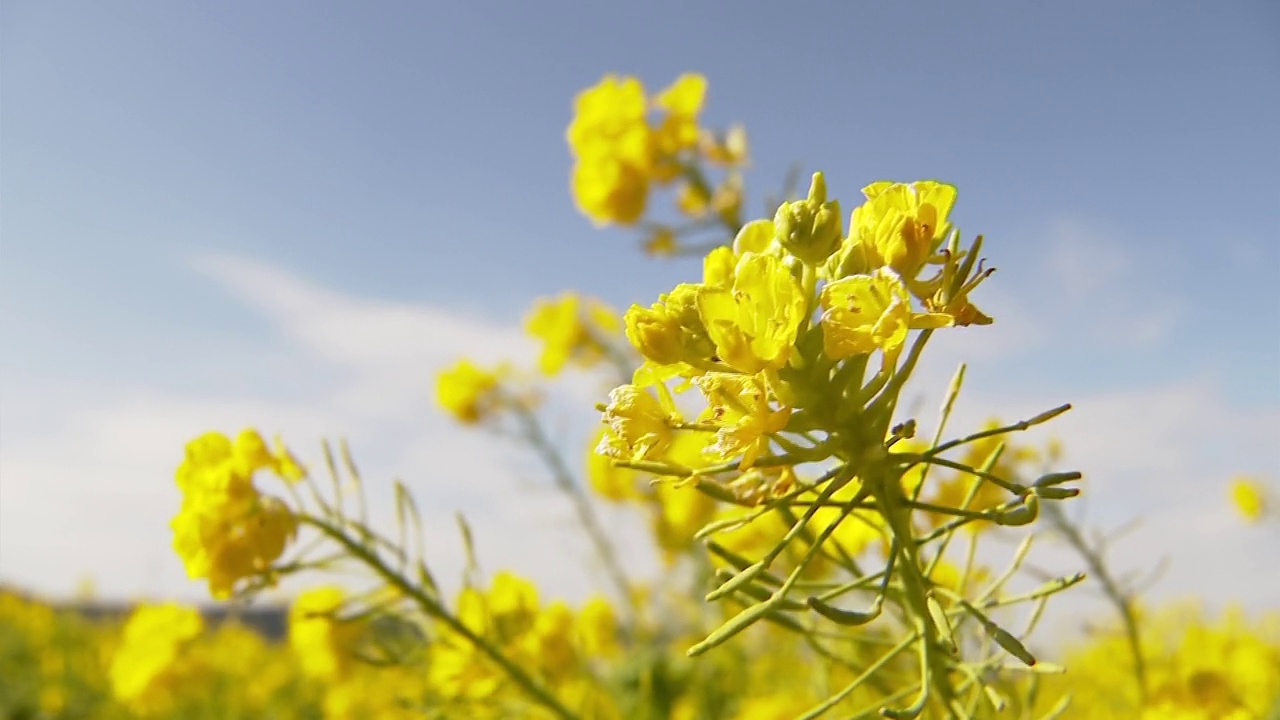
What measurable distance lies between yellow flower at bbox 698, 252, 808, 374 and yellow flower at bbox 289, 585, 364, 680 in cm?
157

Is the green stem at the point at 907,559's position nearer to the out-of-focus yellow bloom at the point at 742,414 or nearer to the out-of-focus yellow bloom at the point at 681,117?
the out-of-focus yellow bloom at the point at 742,414

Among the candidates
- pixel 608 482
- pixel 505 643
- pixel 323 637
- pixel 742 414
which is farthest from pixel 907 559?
pixel 608 482

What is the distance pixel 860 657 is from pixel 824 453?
98 cm

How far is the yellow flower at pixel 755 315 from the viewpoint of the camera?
2.71ft

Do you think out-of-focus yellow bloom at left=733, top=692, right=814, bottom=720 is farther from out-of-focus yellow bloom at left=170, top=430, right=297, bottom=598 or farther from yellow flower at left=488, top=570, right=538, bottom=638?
out-of-focus yellow bloom at left=170, top=430, right=297, bottom=598

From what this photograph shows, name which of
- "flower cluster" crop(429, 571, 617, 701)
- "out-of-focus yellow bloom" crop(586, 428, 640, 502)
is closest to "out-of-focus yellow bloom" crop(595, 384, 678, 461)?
"flower cluster" crop(429, 571, 617, 701)

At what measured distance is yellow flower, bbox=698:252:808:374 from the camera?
825 mm

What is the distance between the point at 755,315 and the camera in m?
0.84

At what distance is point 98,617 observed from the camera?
10109 millimetres

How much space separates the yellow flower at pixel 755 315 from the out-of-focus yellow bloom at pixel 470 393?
399 cm

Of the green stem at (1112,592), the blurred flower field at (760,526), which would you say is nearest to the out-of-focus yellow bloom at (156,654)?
the blurred flower field at (760,526)

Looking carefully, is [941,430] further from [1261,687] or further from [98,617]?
[98,617]

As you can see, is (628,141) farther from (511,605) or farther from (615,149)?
(511,605)

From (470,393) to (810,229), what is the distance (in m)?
4.03
